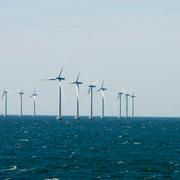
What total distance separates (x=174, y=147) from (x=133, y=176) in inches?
2084

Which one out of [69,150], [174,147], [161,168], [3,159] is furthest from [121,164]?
[174,147]

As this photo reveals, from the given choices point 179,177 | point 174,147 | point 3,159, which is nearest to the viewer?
point 179,177

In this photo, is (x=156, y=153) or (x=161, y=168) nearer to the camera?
(x=161, y=168)

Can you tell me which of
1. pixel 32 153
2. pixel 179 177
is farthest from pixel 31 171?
pixel 32 153

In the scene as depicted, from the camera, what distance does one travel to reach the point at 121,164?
310 ft

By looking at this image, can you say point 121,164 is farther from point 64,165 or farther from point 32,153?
point 32,153

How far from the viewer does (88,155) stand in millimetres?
109625

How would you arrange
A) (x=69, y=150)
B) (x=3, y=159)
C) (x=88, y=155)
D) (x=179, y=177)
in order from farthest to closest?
(x=69, y=150), (x=88, y=155), (x=3, y=159), (x=179, y=177)

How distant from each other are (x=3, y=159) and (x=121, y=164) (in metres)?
20.3

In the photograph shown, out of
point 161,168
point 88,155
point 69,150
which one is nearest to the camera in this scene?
point 161,168

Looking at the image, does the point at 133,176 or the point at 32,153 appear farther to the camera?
the point at 32,153

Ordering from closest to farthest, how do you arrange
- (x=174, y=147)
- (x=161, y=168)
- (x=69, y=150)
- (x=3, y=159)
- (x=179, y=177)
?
1. (x=179, y=177)
2. (x=161, y=168)
3. (x=3, y=159)
4. (x=69, y=150)
5. (x=174, y=147)

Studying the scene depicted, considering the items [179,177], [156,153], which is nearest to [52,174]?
[179,177]

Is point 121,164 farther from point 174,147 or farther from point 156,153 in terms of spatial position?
point 174,147
